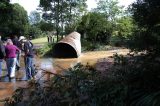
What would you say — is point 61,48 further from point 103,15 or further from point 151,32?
point 151,32

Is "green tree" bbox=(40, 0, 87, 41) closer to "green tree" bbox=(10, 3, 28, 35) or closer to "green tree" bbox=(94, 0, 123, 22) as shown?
"green tree" bbox=(94, 0, 123, 22)

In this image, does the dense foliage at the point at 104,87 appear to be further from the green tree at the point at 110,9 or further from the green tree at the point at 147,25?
the green tree at the point at 110,9

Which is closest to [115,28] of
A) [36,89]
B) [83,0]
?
[83,0]

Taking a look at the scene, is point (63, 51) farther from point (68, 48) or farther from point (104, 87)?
point (104, 87)

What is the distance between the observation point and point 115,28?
3516cm

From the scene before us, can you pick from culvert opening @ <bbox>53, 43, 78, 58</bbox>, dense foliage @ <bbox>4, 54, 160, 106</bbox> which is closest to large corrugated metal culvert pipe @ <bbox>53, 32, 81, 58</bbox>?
culvert opening @ <bbox>53, 43, 78, 58</bbox>

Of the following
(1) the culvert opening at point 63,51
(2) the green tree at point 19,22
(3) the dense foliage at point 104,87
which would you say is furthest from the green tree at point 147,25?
(2) the green tree at point 19,22

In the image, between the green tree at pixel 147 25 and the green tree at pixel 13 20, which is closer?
the green tree at pixel 147 25

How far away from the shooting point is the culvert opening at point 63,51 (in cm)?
2573

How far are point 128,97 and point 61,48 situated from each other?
71.0ft

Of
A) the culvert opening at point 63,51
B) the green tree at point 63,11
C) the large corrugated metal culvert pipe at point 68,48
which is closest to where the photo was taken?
the large corrugated metal culvert pipe at point 68,48

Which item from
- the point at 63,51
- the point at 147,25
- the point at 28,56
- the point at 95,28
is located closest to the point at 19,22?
the point at 95,28

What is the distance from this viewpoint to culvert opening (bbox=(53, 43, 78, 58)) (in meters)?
25.7

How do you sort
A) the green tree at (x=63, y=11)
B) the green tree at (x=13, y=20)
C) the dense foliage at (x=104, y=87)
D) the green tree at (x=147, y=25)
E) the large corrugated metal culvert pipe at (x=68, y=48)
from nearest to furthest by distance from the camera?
1. the dense foliage at (x=104, y=87)
2. the green tree at (x=147, y=25)
3. the large corrugated metal culvert pipe at (x=68, y=48)
4. the green tree at (x=63, y=11)
5. the green tree at (x=13, y=20)
